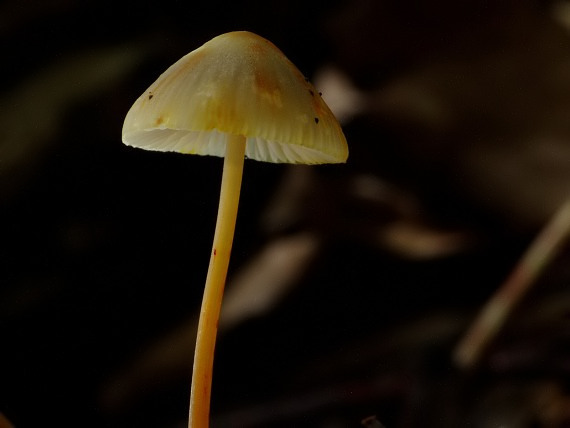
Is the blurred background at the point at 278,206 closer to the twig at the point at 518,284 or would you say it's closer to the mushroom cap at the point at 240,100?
the twig at the point at 518,284

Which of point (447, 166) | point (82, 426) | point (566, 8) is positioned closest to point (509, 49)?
point (566, 8)

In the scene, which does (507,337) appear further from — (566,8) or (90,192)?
(90,192)

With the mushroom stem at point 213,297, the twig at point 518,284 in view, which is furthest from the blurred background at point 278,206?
the mushroom stem at point 213,297

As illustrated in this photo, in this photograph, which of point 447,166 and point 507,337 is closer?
point 507,337

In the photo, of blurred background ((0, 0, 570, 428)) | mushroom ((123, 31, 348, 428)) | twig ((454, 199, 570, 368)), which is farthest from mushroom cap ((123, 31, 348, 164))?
blurred background ((0, 0, 570, 428))

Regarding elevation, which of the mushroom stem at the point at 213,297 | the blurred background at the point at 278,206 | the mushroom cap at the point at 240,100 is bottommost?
the mushroom stem at the point at 213,297

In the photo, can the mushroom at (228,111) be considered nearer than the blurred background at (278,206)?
Yes

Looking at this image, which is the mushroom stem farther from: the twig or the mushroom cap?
the twig
